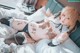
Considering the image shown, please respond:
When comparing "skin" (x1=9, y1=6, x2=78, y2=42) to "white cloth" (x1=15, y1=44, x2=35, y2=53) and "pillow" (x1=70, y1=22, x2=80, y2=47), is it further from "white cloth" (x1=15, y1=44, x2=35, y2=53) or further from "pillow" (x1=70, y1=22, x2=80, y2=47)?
"white cloth" (x1=15, y1=44, x2=35, y2=53)

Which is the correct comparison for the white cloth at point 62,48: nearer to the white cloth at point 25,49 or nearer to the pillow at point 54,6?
the white cloth at point 25,49

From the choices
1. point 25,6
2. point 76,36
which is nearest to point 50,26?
point 76,36

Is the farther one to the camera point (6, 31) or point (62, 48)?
point (6, 31)

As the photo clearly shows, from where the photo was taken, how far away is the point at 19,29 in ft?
6.14

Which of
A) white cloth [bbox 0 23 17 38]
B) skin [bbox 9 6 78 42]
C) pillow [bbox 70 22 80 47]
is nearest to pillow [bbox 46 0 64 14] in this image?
skin [bbox 9 6 78 42]

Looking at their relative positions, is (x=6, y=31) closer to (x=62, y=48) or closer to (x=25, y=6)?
(x=62, y=48)

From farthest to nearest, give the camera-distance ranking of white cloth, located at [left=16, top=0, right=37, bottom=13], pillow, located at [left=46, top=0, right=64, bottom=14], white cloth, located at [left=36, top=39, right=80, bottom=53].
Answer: white cloth, located at [left=16, top=0, right=37, bottom=13]
pillow, located at [left=46, top=0, right=64, bottom=14]
white cloth, located at [left=36, top=39, right=80, bottom=53]

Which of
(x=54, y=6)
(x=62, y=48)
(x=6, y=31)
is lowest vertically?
(x=6, y=31)

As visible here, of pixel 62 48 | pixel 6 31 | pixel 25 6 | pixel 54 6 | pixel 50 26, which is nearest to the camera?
pixel 62 48

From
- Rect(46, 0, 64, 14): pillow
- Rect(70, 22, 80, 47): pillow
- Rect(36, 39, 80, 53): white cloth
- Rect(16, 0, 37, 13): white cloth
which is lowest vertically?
Rect(16, 0, 37, 13): white cloth

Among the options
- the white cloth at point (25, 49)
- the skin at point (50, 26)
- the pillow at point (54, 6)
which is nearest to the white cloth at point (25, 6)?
the pillow at point (54, 6)

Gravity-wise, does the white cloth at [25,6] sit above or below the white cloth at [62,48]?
below

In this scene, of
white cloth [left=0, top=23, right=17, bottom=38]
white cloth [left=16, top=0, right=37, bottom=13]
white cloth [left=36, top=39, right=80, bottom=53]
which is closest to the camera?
white cloth [left=36, top=39, right=80, bottom=53]

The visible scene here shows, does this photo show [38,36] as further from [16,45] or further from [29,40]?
[16,45]
